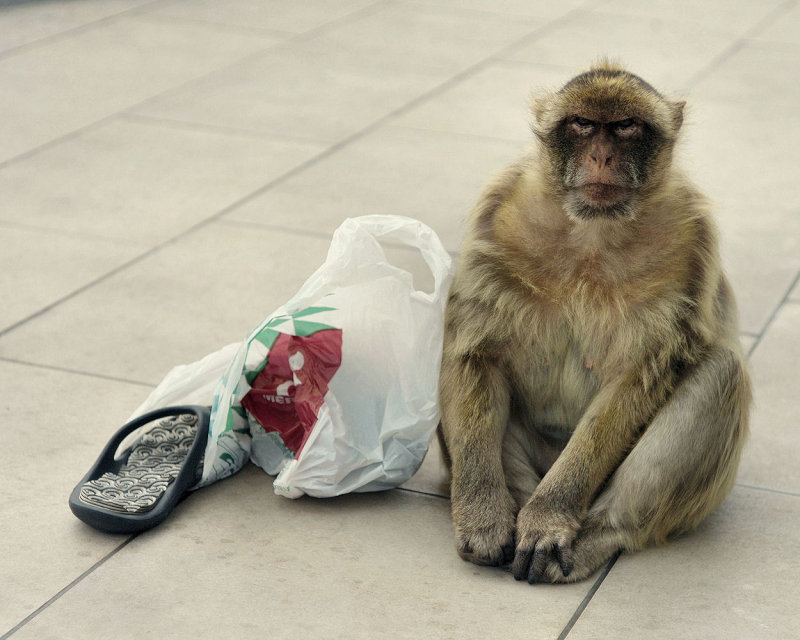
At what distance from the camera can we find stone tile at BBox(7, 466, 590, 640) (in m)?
3.28

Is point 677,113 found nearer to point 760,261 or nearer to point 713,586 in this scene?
point 713,586

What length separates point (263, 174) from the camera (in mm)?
7059

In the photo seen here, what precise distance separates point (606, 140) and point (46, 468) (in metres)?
2.07

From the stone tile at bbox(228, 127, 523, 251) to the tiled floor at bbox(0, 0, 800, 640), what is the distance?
0.06ft

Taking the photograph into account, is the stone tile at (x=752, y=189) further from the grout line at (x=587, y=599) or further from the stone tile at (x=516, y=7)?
the stone tile at (x=516, y=7)

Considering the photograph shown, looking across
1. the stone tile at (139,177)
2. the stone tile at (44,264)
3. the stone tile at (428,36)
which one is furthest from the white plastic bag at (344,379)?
the stone tile at (428,36)

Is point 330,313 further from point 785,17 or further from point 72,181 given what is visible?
point 785,17

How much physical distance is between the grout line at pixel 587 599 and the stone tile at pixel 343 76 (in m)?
4.55

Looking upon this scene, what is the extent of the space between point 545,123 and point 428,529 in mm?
1262

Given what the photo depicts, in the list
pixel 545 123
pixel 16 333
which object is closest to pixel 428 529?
pixel 545 123

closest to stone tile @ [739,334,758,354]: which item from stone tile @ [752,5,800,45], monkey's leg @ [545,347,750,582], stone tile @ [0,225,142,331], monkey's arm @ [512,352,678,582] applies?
monkey's leg @ [545,347,750,582]

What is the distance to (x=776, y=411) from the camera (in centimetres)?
465

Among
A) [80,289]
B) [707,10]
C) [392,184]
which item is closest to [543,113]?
[80,289]

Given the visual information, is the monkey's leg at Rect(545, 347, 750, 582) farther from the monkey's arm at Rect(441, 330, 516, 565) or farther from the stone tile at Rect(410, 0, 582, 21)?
the stone tile at Rect(410, 0, 582, 21)
